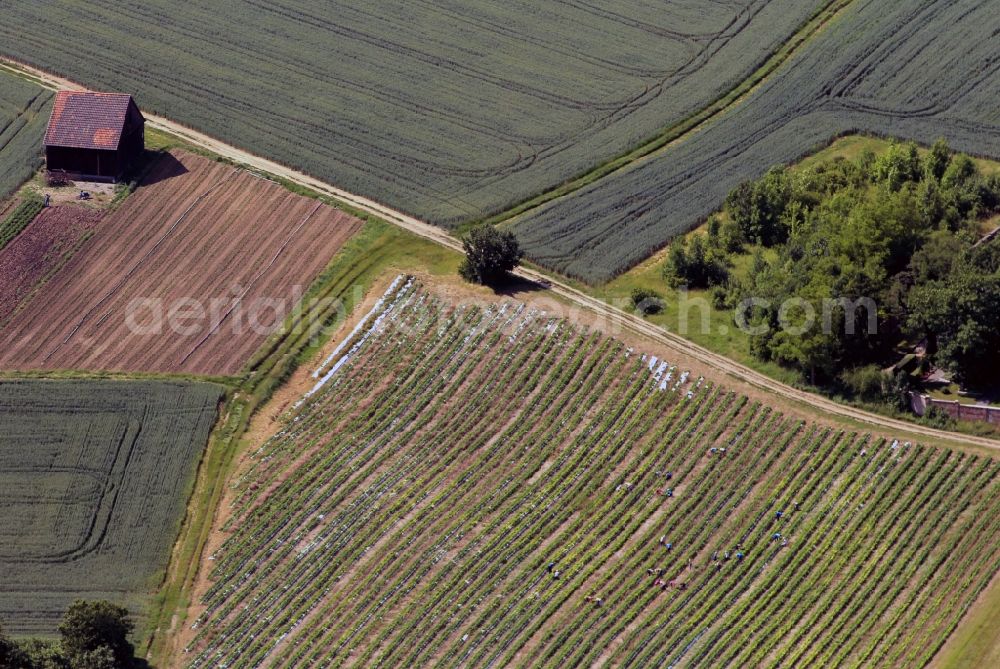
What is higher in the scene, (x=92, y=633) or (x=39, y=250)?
(x=39, y=250)

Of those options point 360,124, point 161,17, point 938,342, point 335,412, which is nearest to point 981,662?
point 938,342

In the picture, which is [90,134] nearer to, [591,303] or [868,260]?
[591,303]

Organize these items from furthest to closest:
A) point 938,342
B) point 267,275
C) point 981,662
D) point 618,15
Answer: point 618,15 → point 267,275 → point 938,342 → point 981,662

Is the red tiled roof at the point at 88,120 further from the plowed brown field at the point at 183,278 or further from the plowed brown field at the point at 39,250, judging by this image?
the plowed brown field at the point at 39,250

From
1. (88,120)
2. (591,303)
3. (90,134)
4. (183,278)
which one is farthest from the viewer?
(88,120)

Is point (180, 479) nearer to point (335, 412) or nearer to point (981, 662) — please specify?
point (335, 412)

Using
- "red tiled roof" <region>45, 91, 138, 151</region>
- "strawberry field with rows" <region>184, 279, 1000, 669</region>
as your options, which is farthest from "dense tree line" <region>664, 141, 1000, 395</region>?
"red tiled roof" <region>45, 91, 138, 151</region>

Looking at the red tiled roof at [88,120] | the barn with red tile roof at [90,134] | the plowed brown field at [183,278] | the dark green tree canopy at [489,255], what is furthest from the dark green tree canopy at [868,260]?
the red tiled roof at [88,120]

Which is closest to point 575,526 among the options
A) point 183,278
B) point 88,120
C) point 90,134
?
point 183,278
